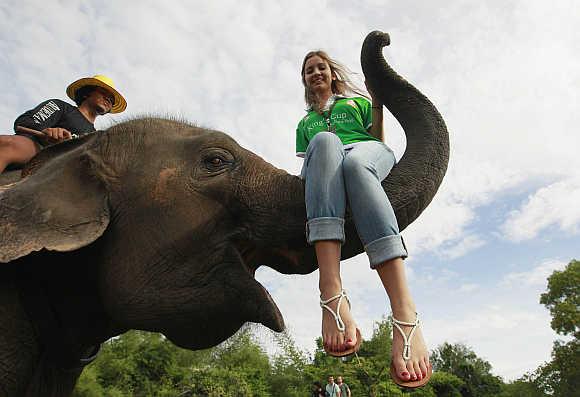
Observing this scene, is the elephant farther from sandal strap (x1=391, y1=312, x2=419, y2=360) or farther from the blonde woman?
sandal strap (x1=391, y1=312, x2=419, y2=360)

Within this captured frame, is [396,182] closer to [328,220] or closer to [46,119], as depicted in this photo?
[328,220]

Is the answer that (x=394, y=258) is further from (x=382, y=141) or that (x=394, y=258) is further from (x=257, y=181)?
(x=382, y=141)

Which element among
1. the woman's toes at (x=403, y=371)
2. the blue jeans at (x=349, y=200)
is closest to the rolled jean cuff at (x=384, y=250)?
the blue jeans at (x=349, y=200)

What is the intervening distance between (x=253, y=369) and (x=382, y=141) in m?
38.1

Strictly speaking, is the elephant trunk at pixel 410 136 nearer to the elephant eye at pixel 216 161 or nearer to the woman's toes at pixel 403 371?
the woman's toes at pixel 403 371

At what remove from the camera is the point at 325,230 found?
2172 millimetres

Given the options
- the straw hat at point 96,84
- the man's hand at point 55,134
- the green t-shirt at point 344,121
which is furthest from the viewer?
the straw hat at point 96,84

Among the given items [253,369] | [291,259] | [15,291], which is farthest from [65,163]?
[253,369]

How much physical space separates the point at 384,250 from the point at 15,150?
2316 millimetres

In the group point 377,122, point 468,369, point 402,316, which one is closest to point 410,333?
point 402,316

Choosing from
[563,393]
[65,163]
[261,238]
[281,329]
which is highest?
[563,393]

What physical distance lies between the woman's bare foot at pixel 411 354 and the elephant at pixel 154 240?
1.52ft

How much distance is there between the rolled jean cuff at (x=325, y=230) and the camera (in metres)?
2.17

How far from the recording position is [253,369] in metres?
38.4
